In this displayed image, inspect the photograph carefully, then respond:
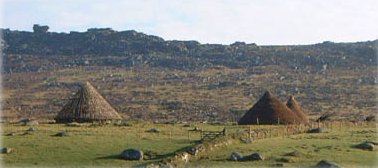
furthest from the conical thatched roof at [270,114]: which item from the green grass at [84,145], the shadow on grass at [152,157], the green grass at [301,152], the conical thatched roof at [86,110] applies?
the shadow on grass at [152,157]

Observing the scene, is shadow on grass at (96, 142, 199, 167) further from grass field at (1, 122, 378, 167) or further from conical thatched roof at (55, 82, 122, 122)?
conical thatched roof at (55, 82, 122, 122)

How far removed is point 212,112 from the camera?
78.2m

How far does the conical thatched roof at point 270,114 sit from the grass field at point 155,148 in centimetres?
691

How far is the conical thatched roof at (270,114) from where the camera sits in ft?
141

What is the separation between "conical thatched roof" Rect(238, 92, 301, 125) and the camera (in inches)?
1688

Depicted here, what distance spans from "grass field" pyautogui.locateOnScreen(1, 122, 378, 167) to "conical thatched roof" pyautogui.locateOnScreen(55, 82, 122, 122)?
6268mm

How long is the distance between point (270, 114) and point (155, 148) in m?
16.3

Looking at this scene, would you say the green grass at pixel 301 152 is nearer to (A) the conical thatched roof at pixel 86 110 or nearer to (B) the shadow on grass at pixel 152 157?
(B) the shadow on grass at pixel 152 157

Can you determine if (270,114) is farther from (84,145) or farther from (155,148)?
(84,145)

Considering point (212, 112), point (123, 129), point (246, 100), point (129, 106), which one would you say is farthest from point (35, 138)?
point (246, 100)

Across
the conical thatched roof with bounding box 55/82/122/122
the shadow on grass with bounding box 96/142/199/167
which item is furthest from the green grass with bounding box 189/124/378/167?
the conical thatched roof with bounding box 55/82/122/122

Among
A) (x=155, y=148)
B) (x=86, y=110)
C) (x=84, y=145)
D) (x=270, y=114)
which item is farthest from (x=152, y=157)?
(x=270, y=114)

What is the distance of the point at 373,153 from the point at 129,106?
194ft

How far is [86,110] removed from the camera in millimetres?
43094
